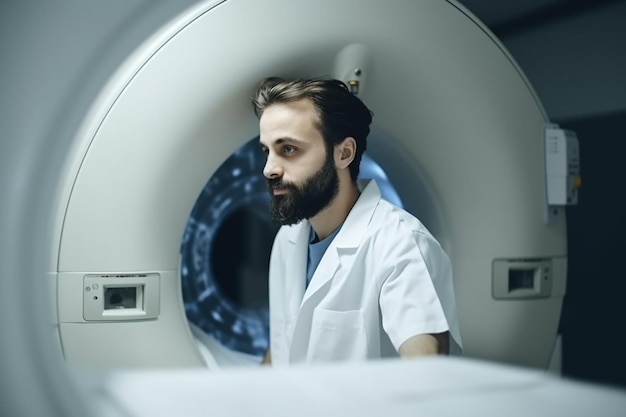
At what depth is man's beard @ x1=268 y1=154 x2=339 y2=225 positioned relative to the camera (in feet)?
3.20

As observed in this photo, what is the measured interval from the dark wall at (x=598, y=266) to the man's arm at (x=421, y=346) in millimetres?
631

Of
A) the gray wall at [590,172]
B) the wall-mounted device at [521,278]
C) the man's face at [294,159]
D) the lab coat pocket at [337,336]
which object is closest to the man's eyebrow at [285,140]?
the man's face at [294,159]

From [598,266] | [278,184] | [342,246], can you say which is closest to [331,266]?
[342,246]

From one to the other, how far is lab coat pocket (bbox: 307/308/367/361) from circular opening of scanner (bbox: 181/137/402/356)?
10.3 inches

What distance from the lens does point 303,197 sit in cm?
99

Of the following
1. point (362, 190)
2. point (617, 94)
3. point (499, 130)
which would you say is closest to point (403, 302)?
point (362, 190)

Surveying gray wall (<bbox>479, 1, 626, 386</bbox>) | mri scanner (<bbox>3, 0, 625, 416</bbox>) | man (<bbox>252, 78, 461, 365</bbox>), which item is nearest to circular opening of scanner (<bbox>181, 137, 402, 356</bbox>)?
mri scanner (<bbox>3, 0, 625, 416</bbox>)

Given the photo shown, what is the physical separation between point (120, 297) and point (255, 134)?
349mm

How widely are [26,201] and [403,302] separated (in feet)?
1.78

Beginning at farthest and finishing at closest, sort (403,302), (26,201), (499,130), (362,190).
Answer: (499,130)
(362,190)
(403,302)
(26,201)

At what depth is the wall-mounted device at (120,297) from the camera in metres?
0.96

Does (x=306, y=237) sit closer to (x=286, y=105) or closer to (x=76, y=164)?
(x=286, y=105)

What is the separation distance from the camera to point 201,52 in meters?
0.99

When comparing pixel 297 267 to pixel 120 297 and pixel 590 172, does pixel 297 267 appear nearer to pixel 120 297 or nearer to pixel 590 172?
pixel 120 297
